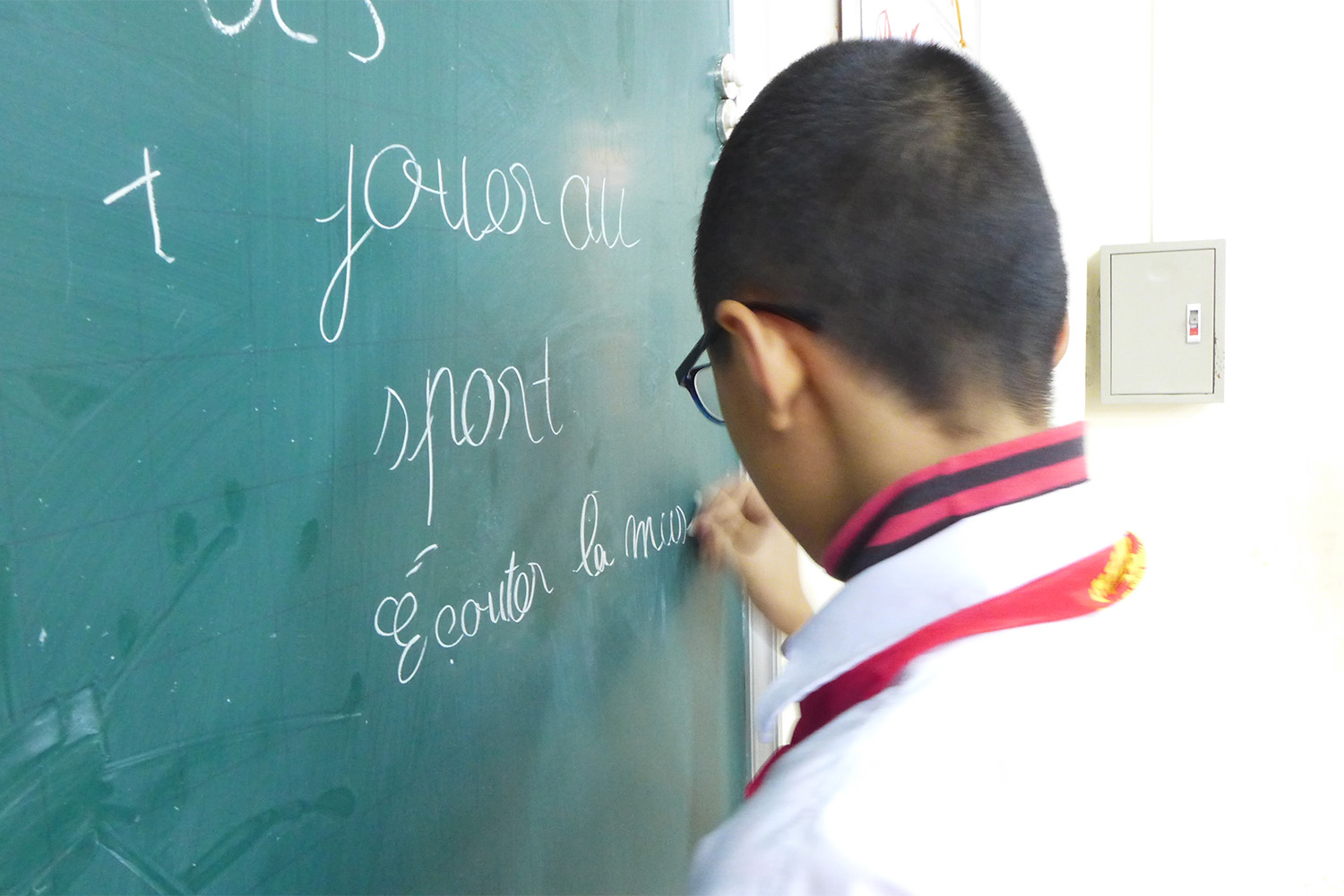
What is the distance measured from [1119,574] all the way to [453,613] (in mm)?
435

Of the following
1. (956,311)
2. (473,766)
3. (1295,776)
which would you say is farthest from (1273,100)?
(473,766)

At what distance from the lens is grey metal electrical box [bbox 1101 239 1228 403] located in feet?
7.89

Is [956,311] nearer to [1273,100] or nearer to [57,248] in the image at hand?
[57,248]

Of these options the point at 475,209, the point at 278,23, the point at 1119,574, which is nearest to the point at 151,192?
the point at 278,23

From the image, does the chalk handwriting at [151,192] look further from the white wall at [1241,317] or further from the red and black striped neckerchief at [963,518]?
the white wall at [1241,317]

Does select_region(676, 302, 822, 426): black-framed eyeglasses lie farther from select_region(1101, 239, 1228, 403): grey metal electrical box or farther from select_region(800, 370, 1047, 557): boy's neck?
select_region(1101, 239, 1228, 403): grey metal electrical box

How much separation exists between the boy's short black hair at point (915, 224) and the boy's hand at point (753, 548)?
20.5 inches

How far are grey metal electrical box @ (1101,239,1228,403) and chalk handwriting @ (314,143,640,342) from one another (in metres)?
1.95

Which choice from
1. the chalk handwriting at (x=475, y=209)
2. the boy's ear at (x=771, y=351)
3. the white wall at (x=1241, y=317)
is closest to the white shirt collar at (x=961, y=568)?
the boy's ear at (x=771, y=351)

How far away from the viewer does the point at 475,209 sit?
70 centimetres

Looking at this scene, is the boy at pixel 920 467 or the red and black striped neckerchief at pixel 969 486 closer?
the boy at pixel 920 467

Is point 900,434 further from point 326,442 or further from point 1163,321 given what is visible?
point 1163,321

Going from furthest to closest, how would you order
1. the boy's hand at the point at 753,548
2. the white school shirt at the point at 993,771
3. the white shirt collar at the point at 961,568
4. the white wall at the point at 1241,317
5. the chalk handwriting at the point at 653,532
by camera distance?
the white wall at the point at 1241,317, the boy's hand at the point at 753,548, the chalk handwriting at the point at 653,532, the white shirt collar at the point at 961,568, the white school shirt at the point at 993,771

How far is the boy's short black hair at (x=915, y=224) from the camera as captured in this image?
Answer: 578 millimetres
